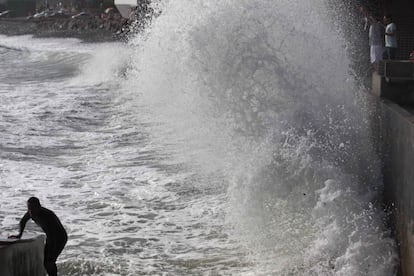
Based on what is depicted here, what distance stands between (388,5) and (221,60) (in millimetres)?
6506

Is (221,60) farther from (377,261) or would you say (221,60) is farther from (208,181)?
(377,261)

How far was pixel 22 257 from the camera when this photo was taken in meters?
7.66

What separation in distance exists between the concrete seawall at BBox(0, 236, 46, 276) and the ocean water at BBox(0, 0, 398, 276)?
1.02m

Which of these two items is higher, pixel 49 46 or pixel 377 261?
pixel 377 261

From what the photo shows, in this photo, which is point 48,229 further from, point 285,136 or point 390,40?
point 390,40

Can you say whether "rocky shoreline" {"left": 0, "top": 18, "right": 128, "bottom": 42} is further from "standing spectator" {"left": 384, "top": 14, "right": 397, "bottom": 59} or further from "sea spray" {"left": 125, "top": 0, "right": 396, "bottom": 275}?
"sea spray" {"left": 125, "top": 0, "right": 396, "bottom": 275}

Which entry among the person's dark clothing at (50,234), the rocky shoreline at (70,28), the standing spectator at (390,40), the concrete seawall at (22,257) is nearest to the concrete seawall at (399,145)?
the standing spectator at (390,40)

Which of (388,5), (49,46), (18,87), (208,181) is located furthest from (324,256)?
(49,46)

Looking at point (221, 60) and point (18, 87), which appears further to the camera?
point (18, 87)

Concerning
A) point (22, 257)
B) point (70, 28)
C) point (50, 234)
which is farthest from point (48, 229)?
point (70, 28)

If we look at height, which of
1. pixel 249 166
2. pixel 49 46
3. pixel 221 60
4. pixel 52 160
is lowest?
pixel 49 46

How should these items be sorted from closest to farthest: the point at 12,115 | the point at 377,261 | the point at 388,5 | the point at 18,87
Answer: the point at 377,261
the point at 388,5
the point at 12,115
the point at 18,87

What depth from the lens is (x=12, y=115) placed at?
70.0 feet

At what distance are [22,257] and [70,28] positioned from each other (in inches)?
1880
